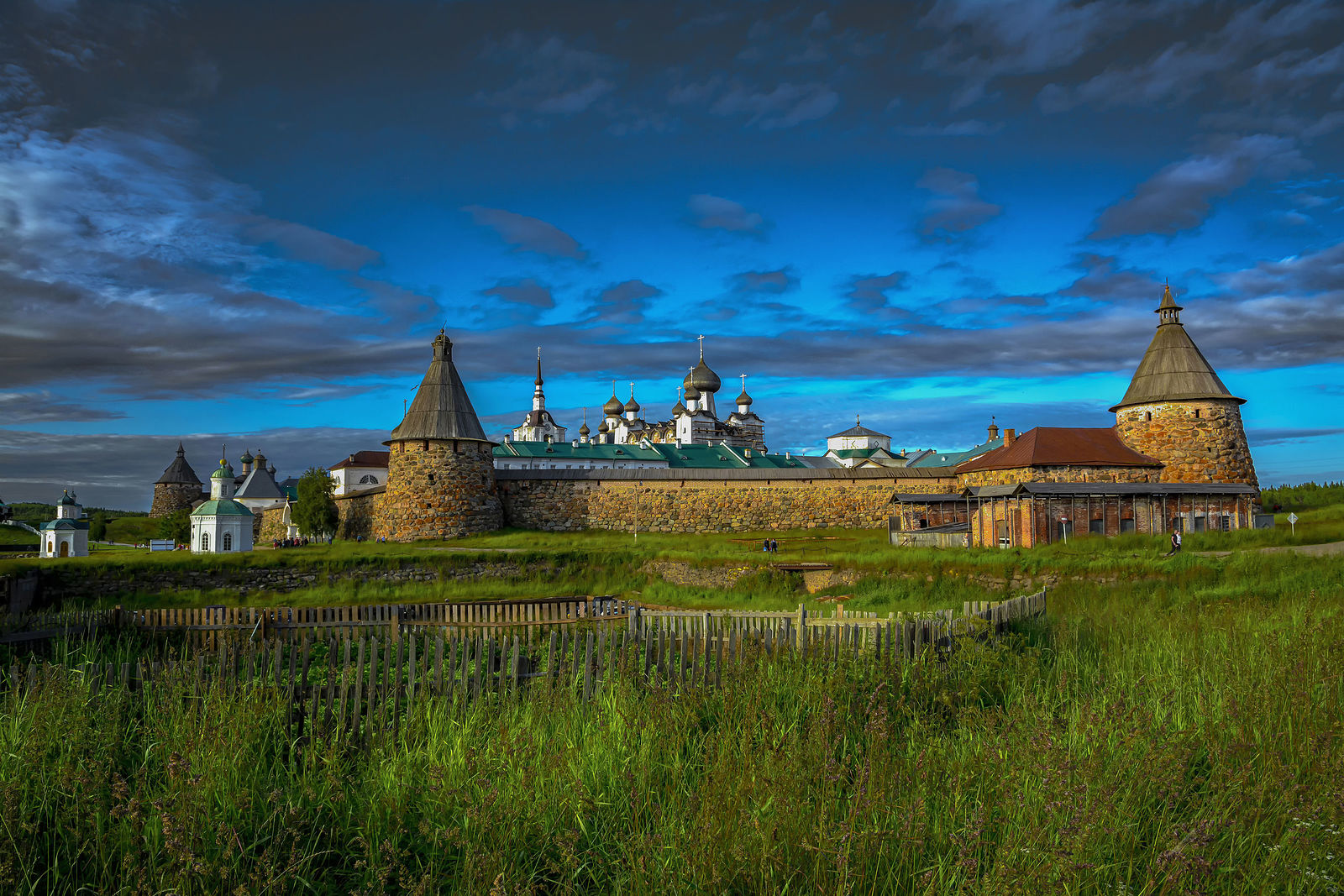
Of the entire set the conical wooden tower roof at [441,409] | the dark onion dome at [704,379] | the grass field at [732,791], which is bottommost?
the grass field at [732,791]

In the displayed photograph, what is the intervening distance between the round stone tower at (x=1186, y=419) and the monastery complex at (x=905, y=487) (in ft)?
0.16

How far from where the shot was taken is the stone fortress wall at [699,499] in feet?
118

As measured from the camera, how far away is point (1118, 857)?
3279 mm

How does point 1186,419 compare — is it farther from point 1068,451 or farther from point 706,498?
point 706,498

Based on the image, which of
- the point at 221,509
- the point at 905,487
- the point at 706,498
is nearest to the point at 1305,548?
the point at 905,487

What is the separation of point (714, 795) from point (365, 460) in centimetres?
7157

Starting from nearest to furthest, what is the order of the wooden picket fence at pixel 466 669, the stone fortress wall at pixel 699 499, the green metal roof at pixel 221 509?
the wooden picket fence at pixel 466 669 < the green metal roof at pixel 221 509 < the stone fortress wall at pixel 699 499

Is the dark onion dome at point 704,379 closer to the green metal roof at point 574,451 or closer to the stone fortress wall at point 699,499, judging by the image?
the green metal roof at point 574,451

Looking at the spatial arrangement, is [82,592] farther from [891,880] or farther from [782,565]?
[891,880]

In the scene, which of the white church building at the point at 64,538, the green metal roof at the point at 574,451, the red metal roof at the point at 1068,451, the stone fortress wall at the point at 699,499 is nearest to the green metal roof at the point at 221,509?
the white church building at the point at 64,538

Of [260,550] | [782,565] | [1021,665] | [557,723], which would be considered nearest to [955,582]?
[782,565]

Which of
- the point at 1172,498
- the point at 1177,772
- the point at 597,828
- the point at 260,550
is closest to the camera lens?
the point at 1177,772

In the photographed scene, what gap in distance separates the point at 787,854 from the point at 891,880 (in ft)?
1.40

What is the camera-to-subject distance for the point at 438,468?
107ft
